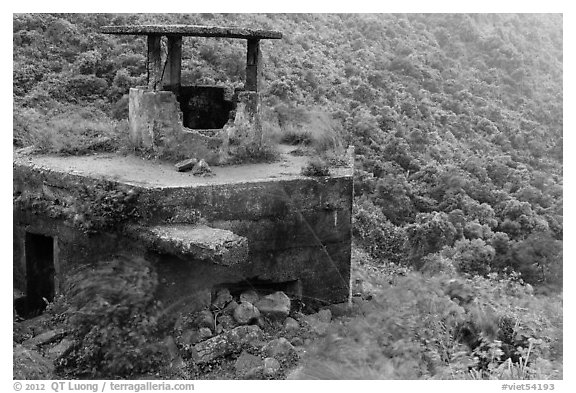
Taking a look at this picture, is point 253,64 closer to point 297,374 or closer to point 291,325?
point 291,325

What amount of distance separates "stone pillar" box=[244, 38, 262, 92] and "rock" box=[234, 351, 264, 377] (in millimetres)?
3455

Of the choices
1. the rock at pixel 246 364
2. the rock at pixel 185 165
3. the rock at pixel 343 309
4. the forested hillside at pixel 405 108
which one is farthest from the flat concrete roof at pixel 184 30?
the rock at pixel 246 364

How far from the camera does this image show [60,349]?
646 centimetres

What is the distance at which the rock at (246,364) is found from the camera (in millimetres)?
6270

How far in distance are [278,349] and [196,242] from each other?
129cm

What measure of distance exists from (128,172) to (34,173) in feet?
3.58

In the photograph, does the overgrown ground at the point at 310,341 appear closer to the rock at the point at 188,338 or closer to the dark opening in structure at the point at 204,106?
the rock at the point at 188,338

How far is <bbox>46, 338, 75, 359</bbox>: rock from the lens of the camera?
21.0ft

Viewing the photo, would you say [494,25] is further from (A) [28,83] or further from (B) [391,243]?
(A) [28,83]

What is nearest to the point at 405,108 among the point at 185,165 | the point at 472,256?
the point at 472,256

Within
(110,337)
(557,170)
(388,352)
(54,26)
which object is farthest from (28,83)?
(557,170)

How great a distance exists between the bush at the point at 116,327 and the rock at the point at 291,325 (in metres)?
1.35

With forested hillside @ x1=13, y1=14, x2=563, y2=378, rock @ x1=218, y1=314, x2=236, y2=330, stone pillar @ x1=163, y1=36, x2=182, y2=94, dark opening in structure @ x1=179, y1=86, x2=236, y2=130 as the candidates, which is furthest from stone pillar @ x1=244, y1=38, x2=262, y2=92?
rock @ x1=218, y1=314, x2=236, y2=330

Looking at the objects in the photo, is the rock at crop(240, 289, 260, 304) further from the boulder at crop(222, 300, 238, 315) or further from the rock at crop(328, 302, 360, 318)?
the rock at crop(328, 302, 360, 318)
